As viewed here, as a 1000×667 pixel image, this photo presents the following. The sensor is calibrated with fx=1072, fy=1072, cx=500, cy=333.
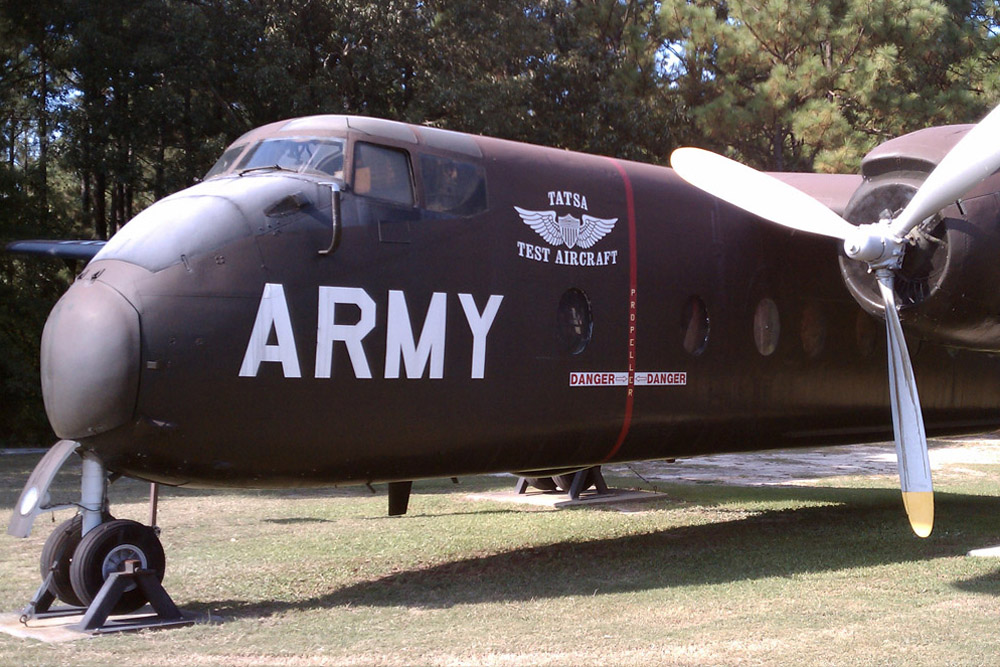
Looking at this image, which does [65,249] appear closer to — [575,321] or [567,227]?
[567,227]

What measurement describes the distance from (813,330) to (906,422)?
2.29 metres

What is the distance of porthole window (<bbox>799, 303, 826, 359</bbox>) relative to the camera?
12.0m

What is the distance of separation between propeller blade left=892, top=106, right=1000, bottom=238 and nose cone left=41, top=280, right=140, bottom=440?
6.67 meters

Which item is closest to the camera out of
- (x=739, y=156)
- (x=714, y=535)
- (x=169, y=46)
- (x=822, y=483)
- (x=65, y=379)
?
(x=65, y=379)

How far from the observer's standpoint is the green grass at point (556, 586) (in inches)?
282

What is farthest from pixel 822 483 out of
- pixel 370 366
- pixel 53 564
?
pixel 53 564

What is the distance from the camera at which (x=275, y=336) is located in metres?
8.03

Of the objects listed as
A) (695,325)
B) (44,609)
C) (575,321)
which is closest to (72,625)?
(44,609)

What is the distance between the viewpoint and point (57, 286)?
1139 inches

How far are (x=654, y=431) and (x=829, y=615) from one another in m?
2.85

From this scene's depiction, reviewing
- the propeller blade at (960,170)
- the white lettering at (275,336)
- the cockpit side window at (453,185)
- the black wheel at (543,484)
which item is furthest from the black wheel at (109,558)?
the black wheel at (543,484)

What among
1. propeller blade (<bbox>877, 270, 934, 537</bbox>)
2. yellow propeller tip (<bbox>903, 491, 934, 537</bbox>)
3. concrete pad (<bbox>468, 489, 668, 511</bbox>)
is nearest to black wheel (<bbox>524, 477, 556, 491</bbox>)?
concrete pad (<bbox>468, 489, 668, 511</bbox>)

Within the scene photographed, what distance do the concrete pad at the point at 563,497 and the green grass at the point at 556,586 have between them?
0.47 meters

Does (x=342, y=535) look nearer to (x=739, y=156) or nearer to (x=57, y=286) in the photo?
(x=57, y=286)
